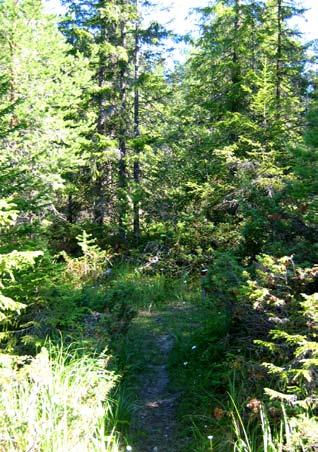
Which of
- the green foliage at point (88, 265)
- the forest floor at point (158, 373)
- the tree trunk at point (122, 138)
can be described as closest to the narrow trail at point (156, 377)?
the forest floor at point (158, 373)

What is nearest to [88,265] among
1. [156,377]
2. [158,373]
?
[158,373]

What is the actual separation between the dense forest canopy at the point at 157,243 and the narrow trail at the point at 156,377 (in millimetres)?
33

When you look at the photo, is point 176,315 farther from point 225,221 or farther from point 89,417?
point 89,417

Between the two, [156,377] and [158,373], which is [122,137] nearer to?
[158,373]

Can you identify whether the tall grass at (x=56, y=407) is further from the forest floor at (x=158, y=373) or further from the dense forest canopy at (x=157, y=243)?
the forest floor at (x=158, y=373)

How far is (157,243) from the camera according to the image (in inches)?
488

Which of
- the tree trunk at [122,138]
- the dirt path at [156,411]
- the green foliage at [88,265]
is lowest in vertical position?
the dirt path at [156,411]

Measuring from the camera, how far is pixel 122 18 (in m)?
13.7

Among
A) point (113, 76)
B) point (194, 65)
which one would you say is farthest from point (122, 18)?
point (194, 65)

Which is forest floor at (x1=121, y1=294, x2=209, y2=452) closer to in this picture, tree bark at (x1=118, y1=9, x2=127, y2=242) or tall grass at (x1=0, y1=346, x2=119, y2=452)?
tall grass at (x1=0, y1=346, x2=119, y2=452)

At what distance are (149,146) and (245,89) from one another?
3585mm

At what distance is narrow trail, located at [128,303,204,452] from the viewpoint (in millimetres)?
4899

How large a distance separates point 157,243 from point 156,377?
6.31 m

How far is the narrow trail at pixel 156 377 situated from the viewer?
4899 mm
